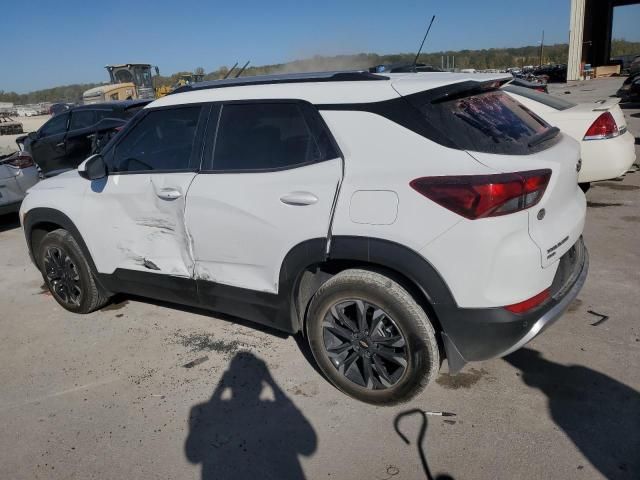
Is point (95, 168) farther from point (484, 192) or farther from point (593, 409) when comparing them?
point (593, 409)

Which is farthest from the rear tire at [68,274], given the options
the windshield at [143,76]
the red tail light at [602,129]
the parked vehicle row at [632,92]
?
the windshield at [143,76]

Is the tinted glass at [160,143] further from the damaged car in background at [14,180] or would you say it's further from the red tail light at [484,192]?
the damaged car in background at [14,180]

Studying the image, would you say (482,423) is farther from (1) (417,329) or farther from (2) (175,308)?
(2) (175,308)

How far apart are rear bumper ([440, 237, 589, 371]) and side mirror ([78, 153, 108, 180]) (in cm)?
268

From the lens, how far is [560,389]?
2988 millimetres

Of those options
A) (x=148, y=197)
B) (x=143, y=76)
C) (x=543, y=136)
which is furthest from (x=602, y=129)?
(x=143, y=76)

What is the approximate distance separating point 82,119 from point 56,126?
3.21ft

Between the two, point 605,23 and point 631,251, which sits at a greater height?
point 605,23

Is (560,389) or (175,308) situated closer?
(560,389)

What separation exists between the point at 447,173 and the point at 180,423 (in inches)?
80.1

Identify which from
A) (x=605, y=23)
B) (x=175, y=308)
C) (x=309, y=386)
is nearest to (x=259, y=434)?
(x=309, y=386)

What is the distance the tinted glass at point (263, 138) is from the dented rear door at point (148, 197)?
0.22 metres

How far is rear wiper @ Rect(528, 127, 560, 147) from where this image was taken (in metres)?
2.83

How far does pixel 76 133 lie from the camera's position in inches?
393
